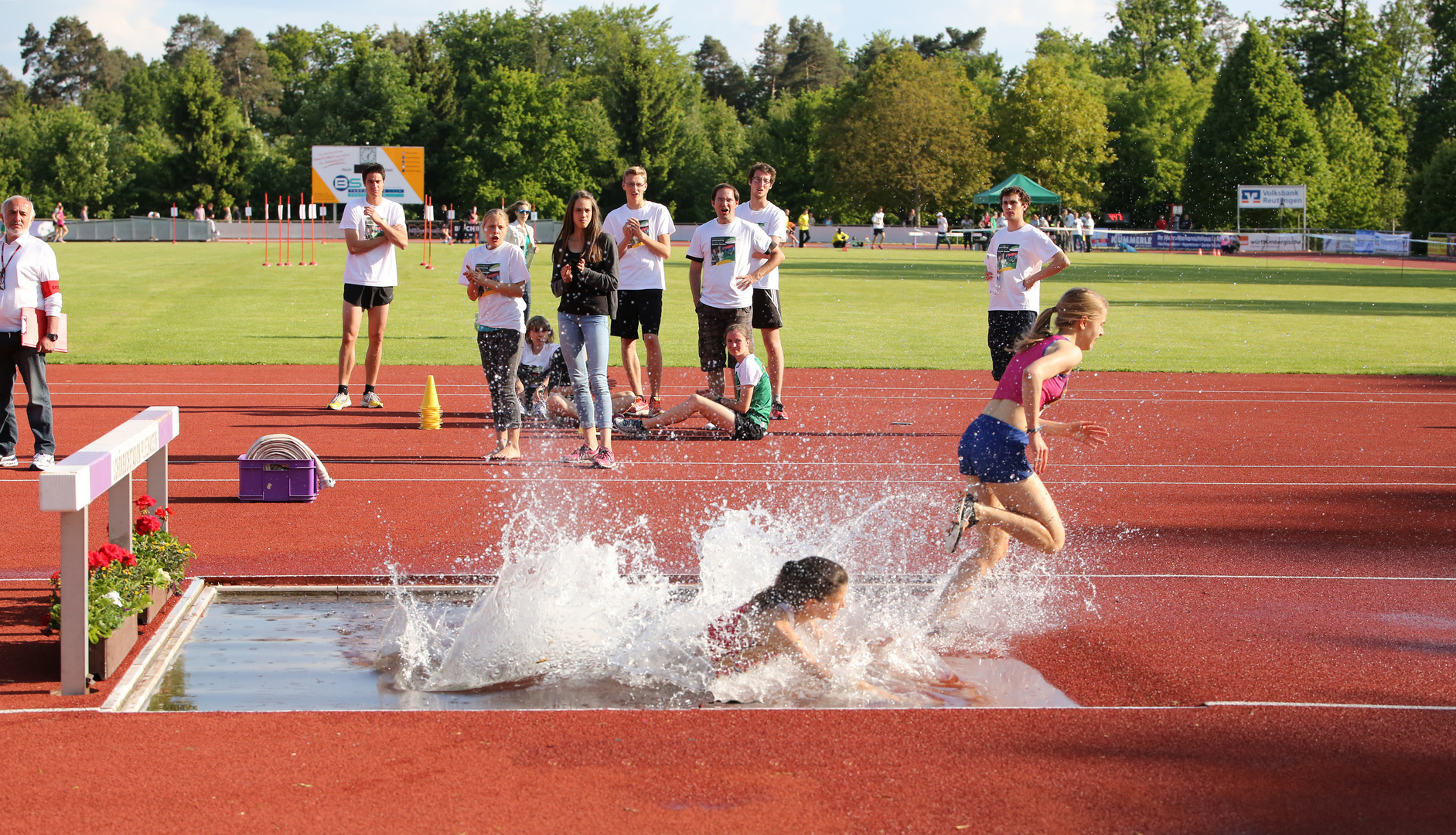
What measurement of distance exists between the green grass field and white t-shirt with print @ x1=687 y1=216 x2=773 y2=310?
5.52m

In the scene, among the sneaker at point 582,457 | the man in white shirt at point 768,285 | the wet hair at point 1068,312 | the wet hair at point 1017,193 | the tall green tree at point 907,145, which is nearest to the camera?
the wet hair at point 1068,312

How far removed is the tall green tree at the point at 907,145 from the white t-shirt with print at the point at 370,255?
74558 millimetres

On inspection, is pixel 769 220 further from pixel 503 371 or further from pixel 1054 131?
pixel 1054 131

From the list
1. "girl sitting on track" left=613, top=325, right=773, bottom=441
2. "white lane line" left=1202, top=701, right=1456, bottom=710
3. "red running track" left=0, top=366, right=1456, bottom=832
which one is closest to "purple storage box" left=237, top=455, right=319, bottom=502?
"red running track" left=0, top=366, right=1456, bottom=832

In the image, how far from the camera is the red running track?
436cm

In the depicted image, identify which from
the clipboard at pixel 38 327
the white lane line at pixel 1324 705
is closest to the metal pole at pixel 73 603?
the white lane line at pixel 1324 705

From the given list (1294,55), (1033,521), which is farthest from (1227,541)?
(1294,55)

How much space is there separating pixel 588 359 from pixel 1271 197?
6844 cm

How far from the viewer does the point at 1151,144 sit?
297 feet

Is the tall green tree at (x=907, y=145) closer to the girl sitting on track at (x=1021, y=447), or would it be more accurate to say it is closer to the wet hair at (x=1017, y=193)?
the wet hair at (x=1017, y=193)

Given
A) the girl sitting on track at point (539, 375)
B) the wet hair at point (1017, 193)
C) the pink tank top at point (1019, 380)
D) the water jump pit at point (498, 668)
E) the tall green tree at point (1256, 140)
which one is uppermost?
the tall green tree at point (1256, 140)

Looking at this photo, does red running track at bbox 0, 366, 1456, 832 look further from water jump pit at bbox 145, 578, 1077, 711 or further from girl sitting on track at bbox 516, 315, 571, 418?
girl sitting on track at bbox 516, 315, 571, 418

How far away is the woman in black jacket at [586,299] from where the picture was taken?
979 cm

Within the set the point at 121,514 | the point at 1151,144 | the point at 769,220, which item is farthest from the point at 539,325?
the point at 1151,144
